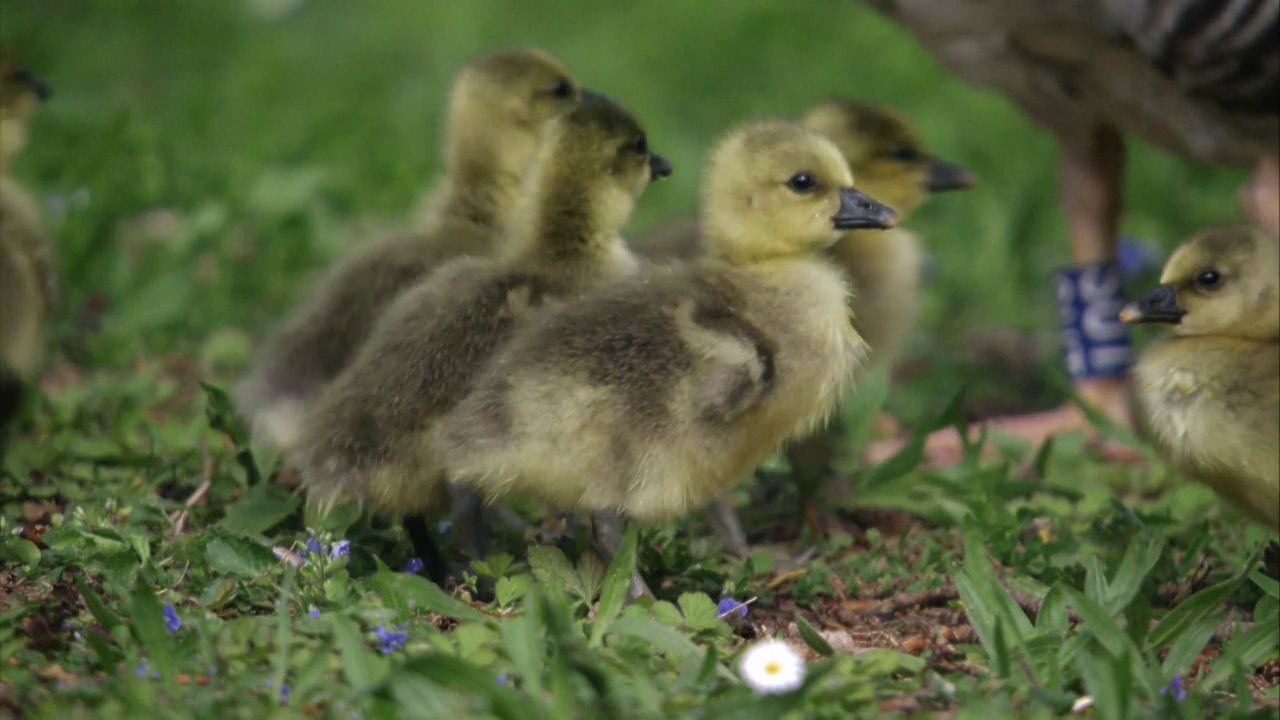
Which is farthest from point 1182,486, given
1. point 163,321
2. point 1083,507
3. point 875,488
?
point 163,321

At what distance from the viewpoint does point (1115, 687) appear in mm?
2771

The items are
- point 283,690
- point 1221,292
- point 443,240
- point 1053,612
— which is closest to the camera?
point 283,690

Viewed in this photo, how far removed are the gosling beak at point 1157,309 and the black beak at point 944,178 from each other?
1121mm

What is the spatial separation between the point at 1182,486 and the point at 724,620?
170 cm

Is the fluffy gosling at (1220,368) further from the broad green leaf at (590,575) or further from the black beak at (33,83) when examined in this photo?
the black beak at (33,83)

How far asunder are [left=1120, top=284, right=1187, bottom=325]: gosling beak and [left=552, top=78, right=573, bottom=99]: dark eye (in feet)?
4.42

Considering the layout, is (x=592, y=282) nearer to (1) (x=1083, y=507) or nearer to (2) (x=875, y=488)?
(2) (x=875, y=488)

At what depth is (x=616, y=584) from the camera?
3143 millimetres

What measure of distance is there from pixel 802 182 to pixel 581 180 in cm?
42

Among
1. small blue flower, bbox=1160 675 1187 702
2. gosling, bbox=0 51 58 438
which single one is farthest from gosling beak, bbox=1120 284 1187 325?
gosling, bbox=0 51 58 438

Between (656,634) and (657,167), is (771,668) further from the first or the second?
(657,167)

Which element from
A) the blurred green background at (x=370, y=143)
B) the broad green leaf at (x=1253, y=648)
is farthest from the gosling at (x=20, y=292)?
the broad green leaf at (x=1253, y=648)

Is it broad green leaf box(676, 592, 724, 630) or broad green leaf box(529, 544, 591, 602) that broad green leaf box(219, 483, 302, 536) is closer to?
broad green leaf box(529, 544, 591, 602)

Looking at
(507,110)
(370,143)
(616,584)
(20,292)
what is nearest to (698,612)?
(616,584)
